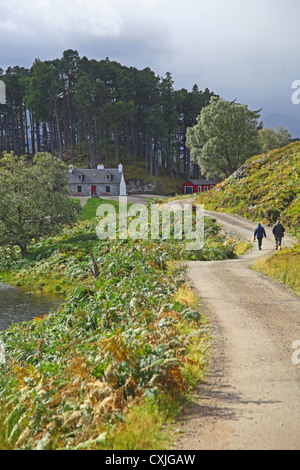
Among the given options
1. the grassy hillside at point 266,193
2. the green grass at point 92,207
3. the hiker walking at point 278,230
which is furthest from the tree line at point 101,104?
the hiker walking at point 278,230

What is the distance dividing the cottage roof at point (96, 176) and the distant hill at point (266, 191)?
35.1m

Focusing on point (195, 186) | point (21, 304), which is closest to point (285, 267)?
point (21, 304)

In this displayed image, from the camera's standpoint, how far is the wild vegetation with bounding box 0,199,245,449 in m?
6.54

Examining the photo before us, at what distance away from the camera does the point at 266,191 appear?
4212 cm

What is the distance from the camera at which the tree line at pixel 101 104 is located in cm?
9519

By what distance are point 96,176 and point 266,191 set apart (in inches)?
1994

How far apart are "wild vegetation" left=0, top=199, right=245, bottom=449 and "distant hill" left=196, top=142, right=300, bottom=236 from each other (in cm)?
2053

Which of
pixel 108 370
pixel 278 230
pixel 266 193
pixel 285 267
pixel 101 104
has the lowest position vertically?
pixel 285 267

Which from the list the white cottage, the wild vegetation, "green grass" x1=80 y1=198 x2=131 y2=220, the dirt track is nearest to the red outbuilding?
the white cottage

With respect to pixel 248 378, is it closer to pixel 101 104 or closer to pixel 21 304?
pixel 21 304

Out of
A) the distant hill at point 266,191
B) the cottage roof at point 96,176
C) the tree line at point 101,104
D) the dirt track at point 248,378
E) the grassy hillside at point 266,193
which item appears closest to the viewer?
the dirt track at point 248,378

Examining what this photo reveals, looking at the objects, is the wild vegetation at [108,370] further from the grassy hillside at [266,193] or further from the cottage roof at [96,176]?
the cottage roof at [96,176]

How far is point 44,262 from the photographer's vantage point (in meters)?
38.5

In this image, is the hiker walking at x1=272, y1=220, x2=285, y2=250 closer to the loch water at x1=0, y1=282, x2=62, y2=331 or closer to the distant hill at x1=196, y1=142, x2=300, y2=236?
the distant hill at x1=196, y1=142, x2=300, y2=236
